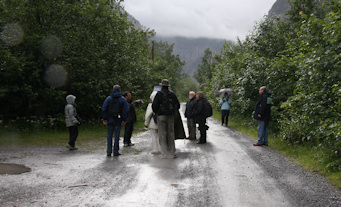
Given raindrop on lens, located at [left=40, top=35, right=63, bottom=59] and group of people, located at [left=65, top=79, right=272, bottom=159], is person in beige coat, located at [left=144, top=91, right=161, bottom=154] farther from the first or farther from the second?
raindrop on lens, located at [left=40, top=35, right=63, bottom=59]

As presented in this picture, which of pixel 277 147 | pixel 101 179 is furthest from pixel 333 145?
pixel 101 179

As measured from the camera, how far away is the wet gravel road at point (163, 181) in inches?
186

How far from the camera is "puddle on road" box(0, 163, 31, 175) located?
6.50 m

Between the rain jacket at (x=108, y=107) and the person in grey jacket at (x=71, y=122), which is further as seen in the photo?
the person in grey jacket at (x=71, y=122)

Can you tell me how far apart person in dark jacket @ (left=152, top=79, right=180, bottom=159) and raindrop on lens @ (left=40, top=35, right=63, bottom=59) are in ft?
A: 27.6

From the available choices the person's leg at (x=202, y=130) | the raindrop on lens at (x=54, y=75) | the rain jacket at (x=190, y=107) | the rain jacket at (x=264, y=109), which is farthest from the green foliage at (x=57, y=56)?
the rain jacket at (x=264, y=109)

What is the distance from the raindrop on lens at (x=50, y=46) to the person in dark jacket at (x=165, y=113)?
332 inches

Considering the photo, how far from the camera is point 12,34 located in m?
13.8

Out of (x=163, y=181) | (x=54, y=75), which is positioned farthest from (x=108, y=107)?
(x=54, y=75)

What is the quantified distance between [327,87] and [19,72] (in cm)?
1219

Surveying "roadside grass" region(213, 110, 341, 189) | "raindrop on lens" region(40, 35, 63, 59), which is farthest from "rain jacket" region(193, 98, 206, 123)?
"raindrop on lens" region(40, 35, 63, 59)

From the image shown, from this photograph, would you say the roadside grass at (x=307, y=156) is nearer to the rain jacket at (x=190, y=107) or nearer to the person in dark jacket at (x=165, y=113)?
the rain jacket at (x=190, y=107)

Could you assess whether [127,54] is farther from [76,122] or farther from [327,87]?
[327,87]

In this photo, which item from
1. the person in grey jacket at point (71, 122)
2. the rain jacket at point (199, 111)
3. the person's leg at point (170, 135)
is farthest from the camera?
the rain jacket at point (199, 111)
